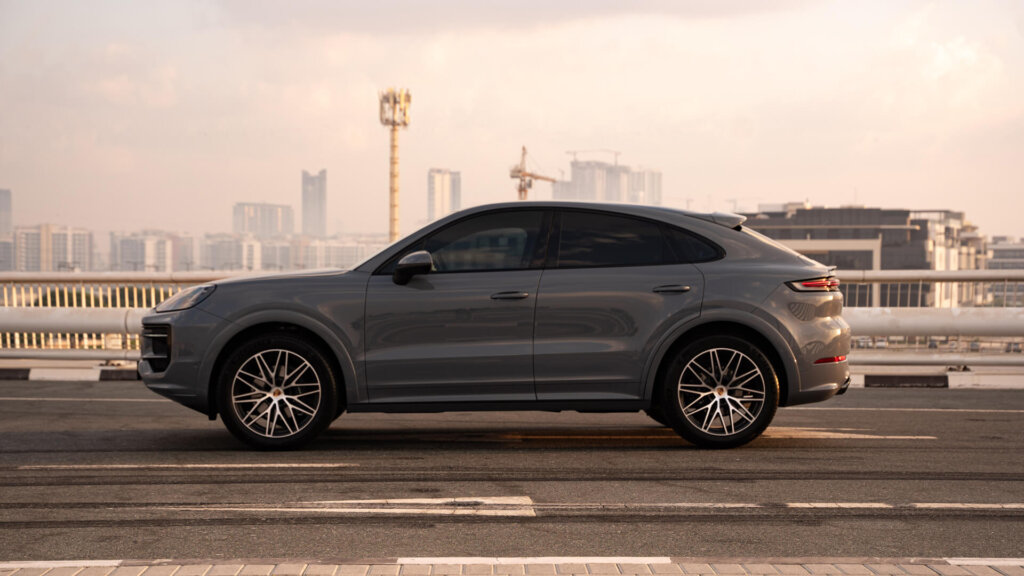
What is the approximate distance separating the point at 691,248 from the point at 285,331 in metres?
2.68

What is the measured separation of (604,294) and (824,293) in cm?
145

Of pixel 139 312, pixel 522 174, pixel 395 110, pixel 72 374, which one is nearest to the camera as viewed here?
pixel 72 374

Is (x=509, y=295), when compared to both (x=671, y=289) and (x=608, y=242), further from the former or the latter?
(x=671, y=289)

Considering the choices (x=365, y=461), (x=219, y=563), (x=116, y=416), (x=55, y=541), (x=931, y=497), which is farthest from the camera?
(x=116, y=416)

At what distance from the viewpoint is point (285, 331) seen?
7.29 metres

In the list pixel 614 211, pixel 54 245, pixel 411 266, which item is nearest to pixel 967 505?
pixel 614 211

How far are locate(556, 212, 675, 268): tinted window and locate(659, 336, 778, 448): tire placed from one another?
0.66 meters

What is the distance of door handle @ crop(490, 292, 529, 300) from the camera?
7.10m

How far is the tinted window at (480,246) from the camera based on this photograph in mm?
7250

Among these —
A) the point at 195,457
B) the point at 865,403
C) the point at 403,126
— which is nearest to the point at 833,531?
the point at 195,457

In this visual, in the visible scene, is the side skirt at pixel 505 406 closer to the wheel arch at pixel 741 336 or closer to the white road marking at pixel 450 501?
the wheel arch at pixel 741 336

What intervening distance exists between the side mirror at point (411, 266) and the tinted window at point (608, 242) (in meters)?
0.84

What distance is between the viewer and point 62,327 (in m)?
13.1

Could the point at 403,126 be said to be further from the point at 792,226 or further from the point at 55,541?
the point at 55,541
